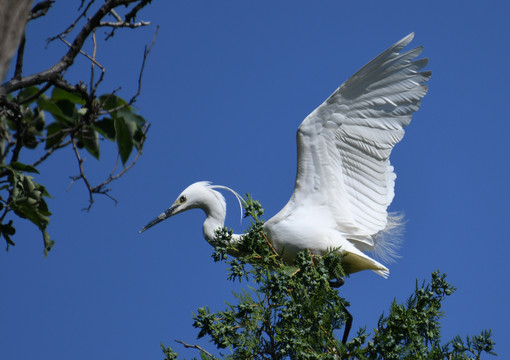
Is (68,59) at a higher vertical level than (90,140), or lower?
higher

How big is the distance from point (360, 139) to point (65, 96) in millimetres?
3477

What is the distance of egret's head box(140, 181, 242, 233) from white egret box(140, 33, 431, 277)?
2.07 feet

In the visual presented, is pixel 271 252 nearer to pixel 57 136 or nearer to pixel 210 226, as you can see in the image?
pixel 210 226

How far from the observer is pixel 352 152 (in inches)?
214

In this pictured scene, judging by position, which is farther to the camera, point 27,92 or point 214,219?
point 214,219

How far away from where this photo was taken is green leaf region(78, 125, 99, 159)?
2.15 meters

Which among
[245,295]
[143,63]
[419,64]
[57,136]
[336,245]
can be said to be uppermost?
[419,64]

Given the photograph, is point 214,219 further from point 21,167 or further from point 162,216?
point 21,167

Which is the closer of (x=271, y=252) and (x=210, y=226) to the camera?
(x=271, y=252)

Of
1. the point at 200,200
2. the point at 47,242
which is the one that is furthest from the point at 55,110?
the point at 200,200

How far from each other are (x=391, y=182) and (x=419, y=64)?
969mm

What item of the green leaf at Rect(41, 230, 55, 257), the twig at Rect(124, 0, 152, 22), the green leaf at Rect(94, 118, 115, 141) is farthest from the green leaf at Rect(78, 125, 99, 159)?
the twig at Rect(124, 0, 152, 22)

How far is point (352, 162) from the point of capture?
5.46 metres

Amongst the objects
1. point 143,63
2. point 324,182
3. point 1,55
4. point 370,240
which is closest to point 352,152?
point 324,182
